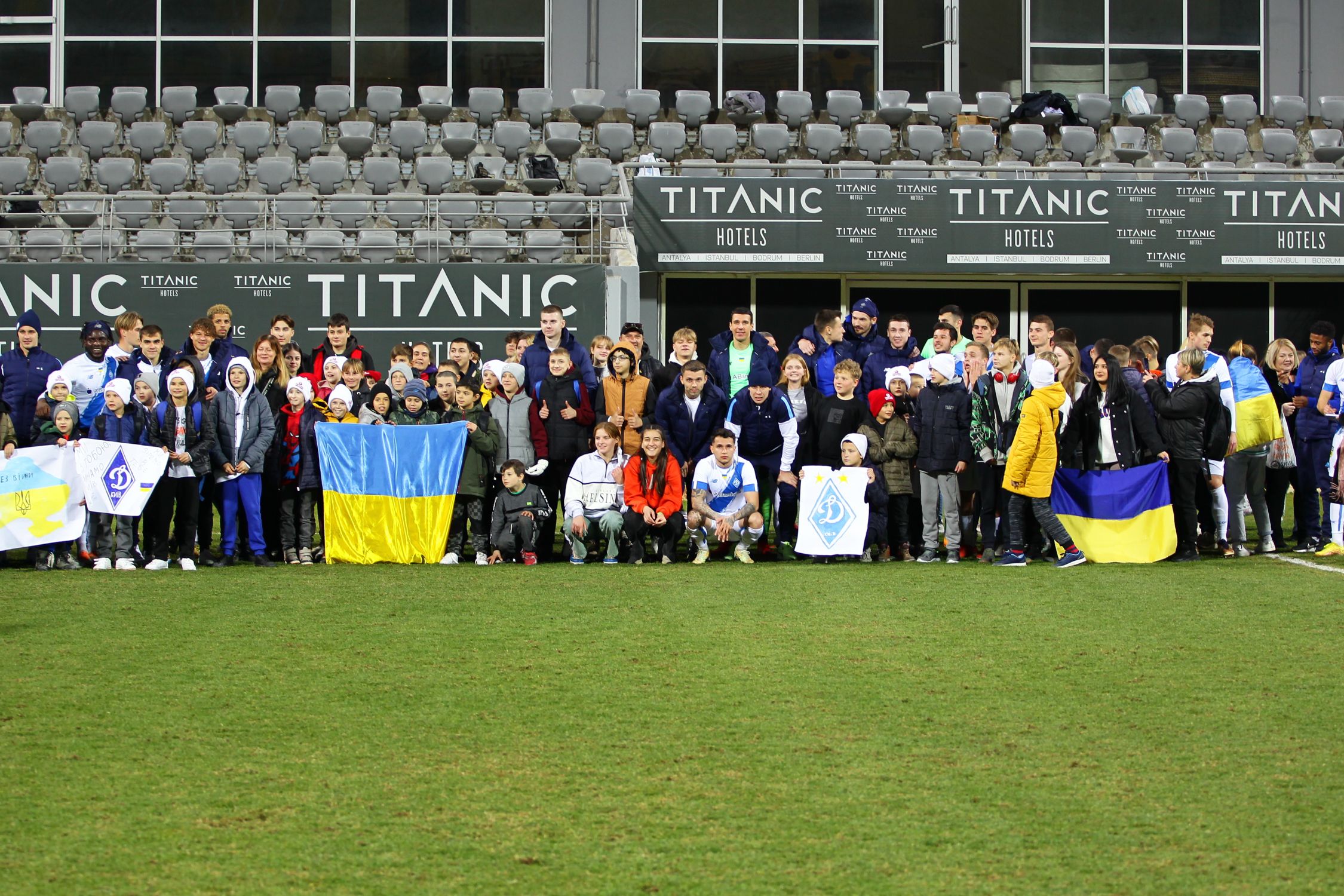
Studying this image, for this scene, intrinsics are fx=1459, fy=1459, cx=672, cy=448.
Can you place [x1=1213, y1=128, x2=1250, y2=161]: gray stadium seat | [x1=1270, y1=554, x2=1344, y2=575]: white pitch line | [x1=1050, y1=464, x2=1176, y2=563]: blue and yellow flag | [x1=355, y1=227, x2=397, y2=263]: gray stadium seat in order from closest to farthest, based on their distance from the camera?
[x1=1270, y1=554, x2=1344, y2=575]: white pitch line
[x1=1050, y1=464, x2=1176, y2=563]: blue and yellow flag
[x1=355, y1=227, x2=397, y2=263]: gray stadium seat
[x1=1213, y1=128, x2=1250, y2=161]: gray stadium seat

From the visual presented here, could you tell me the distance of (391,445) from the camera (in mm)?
11953

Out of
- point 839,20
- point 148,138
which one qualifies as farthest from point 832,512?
point 839,20

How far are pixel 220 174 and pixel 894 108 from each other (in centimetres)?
1038

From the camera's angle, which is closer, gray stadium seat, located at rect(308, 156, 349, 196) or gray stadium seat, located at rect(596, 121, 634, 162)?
gray stadium seat, located at rect(308, 156, 349, 196)

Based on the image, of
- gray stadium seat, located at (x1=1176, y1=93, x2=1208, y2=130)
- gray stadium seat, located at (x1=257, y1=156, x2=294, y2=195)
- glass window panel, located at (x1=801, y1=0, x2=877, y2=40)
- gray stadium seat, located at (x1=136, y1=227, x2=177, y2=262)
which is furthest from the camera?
glass window panel, located at (x1=801, y1=0, x2=877, y2=40)

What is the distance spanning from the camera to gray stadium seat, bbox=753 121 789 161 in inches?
858

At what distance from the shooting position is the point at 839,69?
2544 cm

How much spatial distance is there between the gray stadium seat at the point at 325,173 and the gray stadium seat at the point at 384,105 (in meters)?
2.64

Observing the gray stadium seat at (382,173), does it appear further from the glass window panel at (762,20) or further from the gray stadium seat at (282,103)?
the glass window panel at (762,20)

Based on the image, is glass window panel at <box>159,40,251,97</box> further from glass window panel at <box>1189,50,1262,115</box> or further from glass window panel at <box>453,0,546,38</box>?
glass window panel at <box>1189,50,1262,115</box>

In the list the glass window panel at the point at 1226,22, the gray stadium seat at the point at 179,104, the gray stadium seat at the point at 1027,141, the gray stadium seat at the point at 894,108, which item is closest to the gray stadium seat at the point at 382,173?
the gray stadium seat at the point at 179,104

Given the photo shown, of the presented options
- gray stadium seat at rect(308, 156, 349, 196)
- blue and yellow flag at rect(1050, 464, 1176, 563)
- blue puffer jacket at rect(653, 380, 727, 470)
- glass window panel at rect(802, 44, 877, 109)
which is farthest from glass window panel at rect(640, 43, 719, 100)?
blue and yellow flag at rect(1050, 464, 1176, 563)

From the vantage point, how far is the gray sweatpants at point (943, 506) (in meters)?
11.7

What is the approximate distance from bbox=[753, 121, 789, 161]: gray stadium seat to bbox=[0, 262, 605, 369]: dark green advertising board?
521cm
